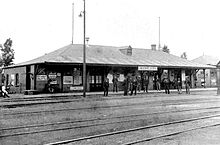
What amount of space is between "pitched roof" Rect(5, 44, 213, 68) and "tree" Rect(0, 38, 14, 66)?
1023 cm

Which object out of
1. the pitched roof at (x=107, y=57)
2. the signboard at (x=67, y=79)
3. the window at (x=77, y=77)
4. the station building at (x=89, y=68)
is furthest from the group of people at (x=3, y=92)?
the window at (x=77, y=77)

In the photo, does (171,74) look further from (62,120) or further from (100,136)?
(100,136)

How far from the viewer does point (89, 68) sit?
2989 centimetres

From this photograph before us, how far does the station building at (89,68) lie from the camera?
90.4ft

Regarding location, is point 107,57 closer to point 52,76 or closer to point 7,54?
point 52,76

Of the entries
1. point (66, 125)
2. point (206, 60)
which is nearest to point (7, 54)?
point (66, 125)

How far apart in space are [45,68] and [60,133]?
1908 cm

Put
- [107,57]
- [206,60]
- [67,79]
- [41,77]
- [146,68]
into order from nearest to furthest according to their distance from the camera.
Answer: [41,77] → [67,79] → [146,68] → [107,57] → [206,60]

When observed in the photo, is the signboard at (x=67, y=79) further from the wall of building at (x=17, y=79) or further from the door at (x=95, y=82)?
the wall of building at (x=17, y=79)

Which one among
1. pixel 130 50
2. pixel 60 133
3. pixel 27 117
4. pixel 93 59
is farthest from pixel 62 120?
pixel 130 50

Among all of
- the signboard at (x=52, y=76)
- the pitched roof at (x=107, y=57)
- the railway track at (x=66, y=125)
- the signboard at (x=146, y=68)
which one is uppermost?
the pitched roof at (x=107, y=57)

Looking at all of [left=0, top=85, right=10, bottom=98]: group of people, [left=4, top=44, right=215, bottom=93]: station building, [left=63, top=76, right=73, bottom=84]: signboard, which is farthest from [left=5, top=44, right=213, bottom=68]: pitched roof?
[left=0, top=85, right=10, bottom=98]: group of people

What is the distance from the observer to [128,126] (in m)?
10.2

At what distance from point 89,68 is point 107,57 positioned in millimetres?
3523
